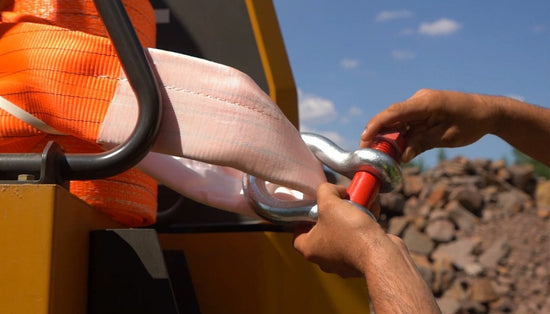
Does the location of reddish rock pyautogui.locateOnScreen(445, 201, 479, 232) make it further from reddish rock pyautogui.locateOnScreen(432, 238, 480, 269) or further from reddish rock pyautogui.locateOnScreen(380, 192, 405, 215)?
reddish rock pyautogui.locateOnScreen(380, 192, 405, 215)

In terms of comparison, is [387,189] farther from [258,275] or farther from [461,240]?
[461,240]

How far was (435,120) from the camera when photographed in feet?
4.58

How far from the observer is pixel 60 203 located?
871 millimetres

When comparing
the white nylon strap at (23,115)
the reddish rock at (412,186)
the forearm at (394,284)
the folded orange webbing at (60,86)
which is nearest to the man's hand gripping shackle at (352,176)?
the forearm at (394,284)

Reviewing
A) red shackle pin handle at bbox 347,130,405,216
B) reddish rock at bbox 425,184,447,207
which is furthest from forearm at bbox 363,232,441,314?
reddish rock at bbox 425,184,447,207

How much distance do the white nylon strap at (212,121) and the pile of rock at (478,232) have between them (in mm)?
4662

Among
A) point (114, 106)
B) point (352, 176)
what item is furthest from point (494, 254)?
point (114, 106)

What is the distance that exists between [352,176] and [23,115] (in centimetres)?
55

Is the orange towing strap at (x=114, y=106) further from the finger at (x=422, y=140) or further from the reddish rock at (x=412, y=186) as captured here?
the reddish rock at (x=412, y=186)

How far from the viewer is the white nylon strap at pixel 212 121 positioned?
1.04 metres

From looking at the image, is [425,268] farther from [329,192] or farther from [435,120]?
[329,192]

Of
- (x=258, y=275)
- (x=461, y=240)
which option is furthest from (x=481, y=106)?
(x=461, y=240)

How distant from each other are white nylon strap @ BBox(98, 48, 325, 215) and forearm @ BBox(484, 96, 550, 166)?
0.62 m

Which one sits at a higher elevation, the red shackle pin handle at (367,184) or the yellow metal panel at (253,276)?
the red shackle pin handle at (367,184)
